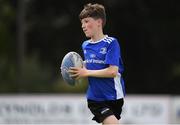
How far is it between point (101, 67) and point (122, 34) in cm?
2301

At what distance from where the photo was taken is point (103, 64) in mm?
7188

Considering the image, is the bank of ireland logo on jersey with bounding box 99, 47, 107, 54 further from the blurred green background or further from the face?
the blurred green background

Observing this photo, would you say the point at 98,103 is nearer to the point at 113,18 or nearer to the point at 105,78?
the point at 105,78

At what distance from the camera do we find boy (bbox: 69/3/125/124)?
712 cm

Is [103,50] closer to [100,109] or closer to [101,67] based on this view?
[101,67]

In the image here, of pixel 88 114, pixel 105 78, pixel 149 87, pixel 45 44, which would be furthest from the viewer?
pixel 45 44

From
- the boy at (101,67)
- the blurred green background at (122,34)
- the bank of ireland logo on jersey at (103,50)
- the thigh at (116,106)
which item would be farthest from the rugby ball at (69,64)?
the blurred green background at (122,34)

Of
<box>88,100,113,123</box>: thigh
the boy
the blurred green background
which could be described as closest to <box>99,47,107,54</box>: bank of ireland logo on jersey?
the boy

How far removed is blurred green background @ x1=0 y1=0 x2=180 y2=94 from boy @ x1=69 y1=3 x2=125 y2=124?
2094 centimetres

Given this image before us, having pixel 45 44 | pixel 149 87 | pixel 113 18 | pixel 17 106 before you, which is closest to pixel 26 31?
pixel 45 44

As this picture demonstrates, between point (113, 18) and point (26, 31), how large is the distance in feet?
11.6

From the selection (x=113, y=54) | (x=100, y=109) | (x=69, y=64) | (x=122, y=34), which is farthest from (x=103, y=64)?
(x=122, y=34)

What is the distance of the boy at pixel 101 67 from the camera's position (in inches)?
281

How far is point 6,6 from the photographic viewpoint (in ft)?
99.4
